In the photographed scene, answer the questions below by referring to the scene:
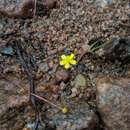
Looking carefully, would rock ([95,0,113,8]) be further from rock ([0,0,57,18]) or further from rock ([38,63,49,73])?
rock ([38,63,49,73])

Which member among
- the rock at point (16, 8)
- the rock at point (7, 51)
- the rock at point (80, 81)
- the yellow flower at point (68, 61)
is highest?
the rock at point (16, 8)

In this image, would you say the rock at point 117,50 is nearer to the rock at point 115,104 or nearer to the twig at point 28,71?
the rock at point 115,104

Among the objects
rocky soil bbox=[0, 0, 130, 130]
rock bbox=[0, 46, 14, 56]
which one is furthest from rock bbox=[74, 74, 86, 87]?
rock bbox=[0, 46, 14, 56]

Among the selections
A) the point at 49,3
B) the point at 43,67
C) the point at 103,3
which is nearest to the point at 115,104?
the point at 43,67

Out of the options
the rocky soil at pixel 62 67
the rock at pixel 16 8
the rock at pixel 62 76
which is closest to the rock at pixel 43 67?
the rocky soil at pixel 62 67

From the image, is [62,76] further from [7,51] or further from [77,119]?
[7,51]

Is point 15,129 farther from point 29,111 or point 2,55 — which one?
point 2,55
